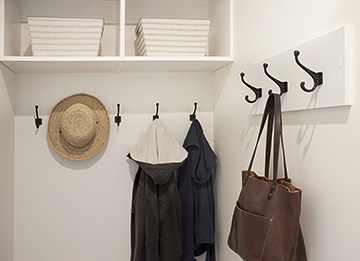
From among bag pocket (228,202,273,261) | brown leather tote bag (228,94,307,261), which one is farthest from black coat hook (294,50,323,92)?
bag pocket (228,202,273,261)

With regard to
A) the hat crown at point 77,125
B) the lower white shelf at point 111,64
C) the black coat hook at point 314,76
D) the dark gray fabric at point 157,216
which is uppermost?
the lower white shelf at point 111,64

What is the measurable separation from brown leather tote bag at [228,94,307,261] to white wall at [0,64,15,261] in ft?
3.66

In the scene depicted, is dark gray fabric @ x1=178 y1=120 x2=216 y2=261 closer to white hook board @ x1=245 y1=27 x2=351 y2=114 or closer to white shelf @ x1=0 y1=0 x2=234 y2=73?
Answer: white shelf @ x1=0 y1=0 x2=234 y2=73

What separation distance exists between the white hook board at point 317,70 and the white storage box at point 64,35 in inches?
31.1

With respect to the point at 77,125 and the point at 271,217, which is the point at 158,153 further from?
the point at 271,217

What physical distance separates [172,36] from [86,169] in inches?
31.9

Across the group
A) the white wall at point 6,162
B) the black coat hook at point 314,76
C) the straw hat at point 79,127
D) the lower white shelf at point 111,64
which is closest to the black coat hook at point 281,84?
the black coat hook at point 314,76

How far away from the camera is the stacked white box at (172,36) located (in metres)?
1.64

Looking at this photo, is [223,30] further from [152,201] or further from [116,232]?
[116,232]

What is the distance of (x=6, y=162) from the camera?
5.74ft

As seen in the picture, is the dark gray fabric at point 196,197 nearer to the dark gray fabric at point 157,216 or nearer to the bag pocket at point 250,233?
the dark gray fabric at point 157,216

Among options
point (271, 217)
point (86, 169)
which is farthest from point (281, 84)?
point (86, 169)

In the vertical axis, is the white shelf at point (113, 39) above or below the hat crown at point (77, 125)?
above

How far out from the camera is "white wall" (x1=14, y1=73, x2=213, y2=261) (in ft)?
6.17
